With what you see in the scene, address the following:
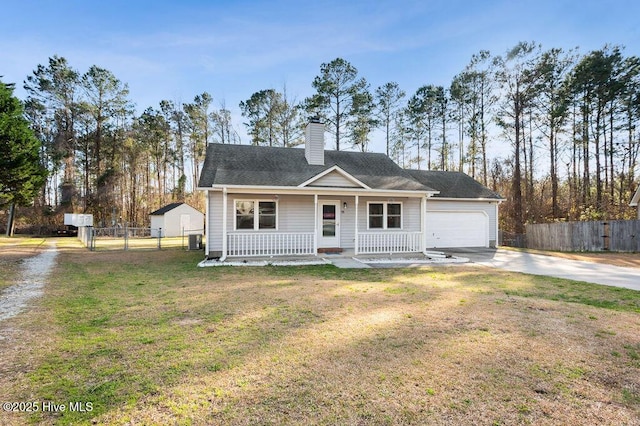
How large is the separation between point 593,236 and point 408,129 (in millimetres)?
18025

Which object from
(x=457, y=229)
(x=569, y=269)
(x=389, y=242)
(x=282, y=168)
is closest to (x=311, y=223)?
(x=282, y=168)

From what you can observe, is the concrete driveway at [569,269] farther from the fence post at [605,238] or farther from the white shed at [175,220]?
the white shed at [175,220]

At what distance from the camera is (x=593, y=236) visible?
1534cm

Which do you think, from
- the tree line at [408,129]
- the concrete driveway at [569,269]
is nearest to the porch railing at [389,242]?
the concrete driveway at [569,269]

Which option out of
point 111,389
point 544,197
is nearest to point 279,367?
point 111,389

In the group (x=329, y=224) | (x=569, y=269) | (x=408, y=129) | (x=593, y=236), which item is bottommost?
(x=569, y=269)

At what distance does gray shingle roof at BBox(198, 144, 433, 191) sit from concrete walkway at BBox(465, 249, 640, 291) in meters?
3.97

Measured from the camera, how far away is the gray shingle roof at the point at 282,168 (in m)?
12.2

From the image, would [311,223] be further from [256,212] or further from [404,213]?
[404,213]

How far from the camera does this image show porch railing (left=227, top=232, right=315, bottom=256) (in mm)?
11789

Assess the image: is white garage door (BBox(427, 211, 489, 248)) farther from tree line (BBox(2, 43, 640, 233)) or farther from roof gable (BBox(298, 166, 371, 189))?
tree line (BBox(2, 43, 640, 233))

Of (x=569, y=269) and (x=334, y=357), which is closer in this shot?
(x=334, y=357)

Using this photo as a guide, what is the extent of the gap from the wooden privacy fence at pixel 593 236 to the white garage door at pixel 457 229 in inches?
138

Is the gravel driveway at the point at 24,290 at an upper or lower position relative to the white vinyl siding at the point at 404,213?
lower
